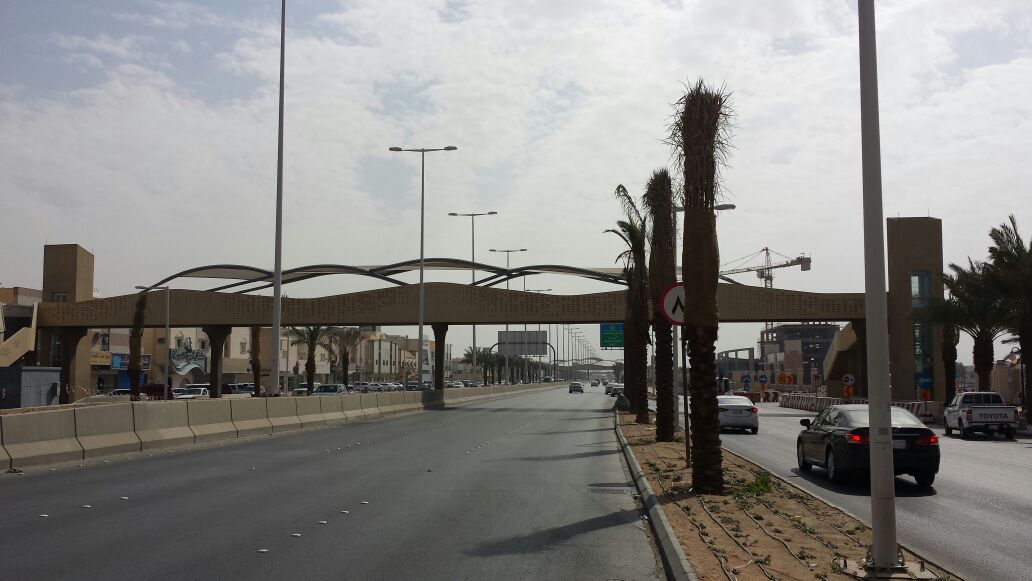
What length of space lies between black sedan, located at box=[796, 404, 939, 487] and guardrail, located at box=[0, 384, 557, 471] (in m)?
13.8

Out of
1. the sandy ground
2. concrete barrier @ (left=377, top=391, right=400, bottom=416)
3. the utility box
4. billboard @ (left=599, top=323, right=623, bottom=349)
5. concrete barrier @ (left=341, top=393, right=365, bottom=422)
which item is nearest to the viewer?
the sandy ground

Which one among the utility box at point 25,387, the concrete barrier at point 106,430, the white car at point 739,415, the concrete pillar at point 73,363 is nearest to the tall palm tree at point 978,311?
the white car at point 739,415

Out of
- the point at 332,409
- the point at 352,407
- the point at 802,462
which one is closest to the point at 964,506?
the point at 802,462

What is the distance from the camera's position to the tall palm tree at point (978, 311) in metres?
43.5

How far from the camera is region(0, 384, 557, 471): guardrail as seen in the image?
1636 centimetres

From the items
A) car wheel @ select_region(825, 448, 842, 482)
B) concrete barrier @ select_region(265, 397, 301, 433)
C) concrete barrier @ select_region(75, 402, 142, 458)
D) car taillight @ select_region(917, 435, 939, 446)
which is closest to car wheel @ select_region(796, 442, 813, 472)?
car wheel @ select_region(825, 448, 842, 482)

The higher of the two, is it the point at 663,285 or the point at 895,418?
the point at 663,285

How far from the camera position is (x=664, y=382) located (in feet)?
82.4

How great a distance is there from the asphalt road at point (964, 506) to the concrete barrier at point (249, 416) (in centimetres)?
1338

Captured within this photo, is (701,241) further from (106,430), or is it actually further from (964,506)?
(106,430)

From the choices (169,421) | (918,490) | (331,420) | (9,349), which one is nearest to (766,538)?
(918,490)

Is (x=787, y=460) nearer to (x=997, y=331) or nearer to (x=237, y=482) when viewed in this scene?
(x=237, y=482)

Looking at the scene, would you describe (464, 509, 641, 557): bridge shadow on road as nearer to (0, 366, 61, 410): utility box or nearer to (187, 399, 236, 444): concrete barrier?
(187, 399, 236, 444): concrete barrier

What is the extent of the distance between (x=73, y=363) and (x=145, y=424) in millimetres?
54322
